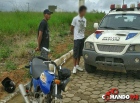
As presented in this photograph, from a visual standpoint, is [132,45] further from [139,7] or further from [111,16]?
[139,7]

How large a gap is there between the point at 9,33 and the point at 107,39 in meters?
5.24

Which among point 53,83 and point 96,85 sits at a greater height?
point 53,83

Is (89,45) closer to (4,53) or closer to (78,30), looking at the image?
(78,30)

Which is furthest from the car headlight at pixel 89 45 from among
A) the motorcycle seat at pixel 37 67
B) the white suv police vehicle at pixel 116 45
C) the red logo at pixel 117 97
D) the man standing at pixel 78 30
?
the motorcycle seat at pixel 37 67

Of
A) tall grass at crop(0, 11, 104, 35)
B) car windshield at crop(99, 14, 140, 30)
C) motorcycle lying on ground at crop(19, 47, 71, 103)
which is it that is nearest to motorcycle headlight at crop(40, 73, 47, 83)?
motorcycle lying on ground at crop(19, 47, 71, 103)

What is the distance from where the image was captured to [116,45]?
5363mm

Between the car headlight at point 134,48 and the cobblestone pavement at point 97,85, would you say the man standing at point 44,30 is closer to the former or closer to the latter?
the cobblestone pavement at point 97,85

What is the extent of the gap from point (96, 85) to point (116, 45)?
1085mm

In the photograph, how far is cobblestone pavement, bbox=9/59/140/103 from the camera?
4.60 m

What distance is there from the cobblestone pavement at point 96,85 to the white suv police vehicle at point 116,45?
0.32 meters

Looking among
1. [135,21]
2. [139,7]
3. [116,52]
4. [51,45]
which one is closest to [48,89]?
[116,52]

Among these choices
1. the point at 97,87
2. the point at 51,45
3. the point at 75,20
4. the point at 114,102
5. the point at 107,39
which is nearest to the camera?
the point at 114,102

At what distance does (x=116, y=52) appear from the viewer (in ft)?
17.6

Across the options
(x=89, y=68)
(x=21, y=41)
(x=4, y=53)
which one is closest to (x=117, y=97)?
(x=89, y=68)
